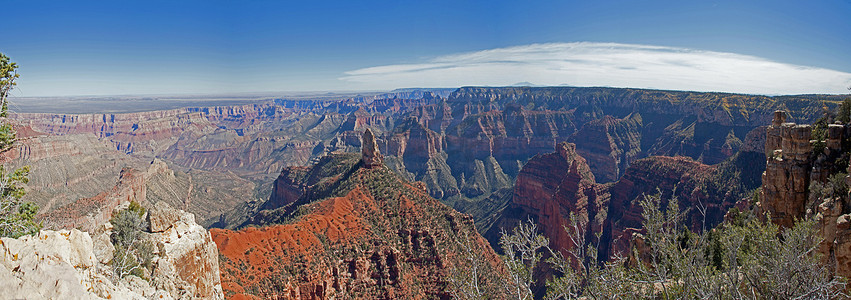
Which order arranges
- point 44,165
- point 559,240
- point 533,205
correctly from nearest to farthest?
1. point 559,240
2. point 533,205
3. point 44,165

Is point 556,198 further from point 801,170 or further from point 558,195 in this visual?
point 801,170

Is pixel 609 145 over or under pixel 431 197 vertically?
under

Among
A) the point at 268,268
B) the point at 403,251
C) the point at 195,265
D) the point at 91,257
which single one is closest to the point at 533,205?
the point at 403,251

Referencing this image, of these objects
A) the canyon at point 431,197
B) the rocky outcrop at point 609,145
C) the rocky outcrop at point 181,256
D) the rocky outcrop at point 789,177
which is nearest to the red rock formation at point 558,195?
the canyon at point 431,197

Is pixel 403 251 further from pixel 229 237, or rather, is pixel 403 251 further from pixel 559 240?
pixel 559 240

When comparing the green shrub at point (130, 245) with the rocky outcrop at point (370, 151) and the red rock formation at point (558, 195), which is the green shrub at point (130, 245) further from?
the red rock formation at point (558, 195)

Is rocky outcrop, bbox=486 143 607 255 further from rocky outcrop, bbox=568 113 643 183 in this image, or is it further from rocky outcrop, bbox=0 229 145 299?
rocky outcrop, bbox=568 113 643 183

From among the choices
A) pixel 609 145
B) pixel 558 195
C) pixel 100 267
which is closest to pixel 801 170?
pixel 100 267
